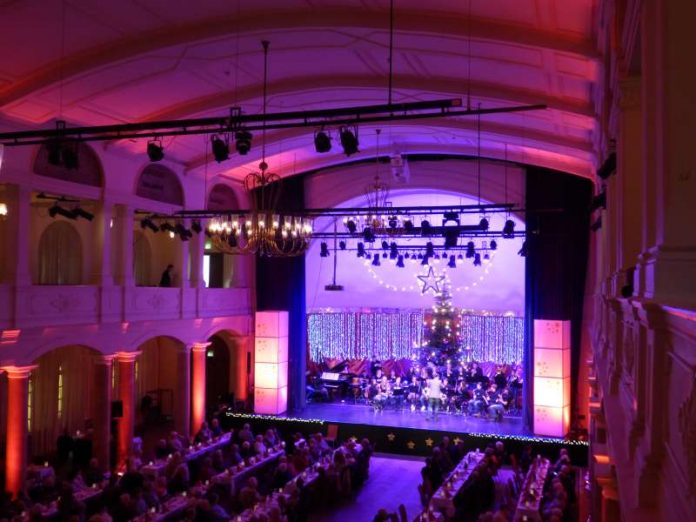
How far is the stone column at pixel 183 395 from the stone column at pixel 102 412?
2543mm

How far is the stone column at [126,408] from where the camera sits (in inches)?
553

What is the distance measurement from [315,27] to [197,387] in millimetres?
11216

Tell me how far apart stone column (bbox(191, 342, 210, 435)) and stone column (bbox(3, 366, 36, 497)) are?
5.20 meters

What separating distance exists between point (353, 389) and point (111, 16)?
14.5 m

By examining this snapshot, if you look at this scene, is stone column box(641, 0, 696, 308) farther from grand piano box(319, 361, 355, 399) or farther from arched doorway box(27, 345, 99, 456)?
grand piano box(319, 361, 355, 399)

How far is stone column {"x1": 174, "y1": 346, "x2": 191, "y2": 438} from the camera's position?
15.9 meters

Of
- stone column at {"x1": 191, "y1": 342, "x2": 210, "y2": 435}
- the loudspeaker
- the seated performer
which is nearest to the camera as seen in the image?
the loudspeaker

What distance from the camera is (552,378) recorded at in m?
16.3

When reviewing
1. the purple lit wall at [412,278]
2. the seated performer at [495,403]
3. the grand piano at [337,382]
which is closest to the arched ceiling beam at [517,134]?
the purple lit wall at [412,278]

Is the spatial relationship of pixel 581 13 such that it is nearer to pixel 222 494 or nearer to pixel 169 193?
pixel 222 494

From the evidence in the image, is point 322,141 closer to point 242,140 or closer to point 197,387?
point 242,140

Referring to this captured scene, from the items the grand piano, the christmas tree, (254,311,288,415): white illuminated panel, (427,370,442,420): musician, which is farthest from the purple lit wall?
(254,311,288,415): white illuminated panel

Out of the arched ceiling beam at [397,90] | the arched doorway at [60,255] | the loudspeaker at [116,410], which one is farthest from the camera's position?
the arched doorway at [60,255]

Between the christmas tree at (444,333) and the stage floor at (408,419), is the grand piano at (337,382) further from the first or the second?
the christmas tree at (444,333)
